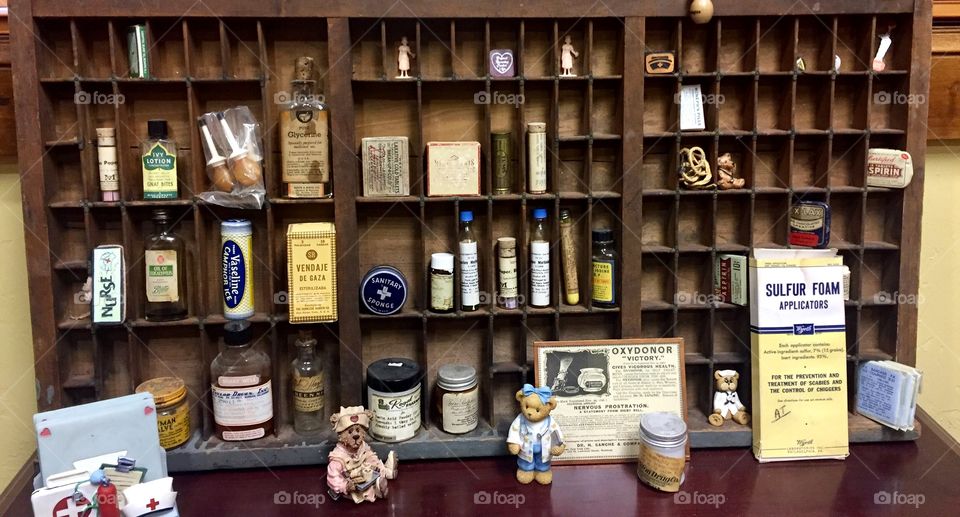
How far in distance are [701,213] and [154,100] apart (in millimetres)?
1191

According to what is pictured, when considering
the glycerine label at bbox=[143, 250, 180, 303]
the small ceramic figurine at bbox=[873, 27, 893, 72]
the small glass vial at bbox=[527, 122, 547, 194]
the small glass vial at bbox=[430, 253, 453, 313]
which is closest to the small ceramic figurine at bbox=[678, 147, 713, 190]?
the small glass vial at bbox=[527, 122, 547, 194]

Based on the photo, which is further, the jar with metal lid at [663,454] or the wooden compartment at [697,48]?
the wooden compartment at [697,48]

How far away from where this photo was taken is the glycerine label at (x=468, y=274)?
1.46m

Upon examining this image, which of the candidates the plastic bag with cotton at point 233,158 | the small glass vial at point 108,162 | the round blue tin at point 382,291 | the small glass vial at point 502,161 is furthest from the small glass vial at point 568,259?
the small glass vial at point 108,162

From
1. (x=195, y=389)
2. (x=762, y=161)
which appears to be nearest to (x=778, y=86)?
(x=762, y=161)

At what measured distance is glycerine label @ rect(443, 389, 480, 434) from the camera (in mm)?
1444

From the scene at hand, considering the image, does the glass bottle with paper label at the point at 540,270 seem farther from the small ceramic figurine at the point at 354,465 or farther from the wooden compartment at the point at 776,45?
the wooden compartment at the point at 776,45

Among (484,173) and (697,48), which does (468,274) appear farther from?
(697,48)

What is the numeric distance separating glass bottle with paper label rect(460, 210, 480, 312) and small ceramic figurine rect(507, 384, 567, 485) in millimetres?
229

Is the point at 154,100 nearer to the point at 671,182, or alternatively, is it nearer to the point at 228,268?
the point at 228,268

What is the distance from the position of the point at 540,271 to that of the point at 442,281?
0.21m

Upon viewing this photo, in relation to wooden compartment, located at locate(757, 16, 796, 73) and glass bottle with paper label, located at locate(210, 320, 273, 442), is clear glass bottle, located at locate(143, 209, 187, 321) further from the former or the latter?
wooden compartment, located at locate(757, 16, 796, 73)

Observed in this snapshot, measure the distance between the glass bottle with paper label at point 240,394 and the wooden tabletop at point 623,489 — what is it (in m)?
0.08

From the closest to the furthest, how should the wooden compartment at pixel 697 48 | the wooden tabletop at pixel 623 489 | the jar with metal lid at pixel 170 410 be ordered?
the wooden tabletop at pixel 623 489, the jar with metal lid at pixel 170 410, the wooden compartment at pixel 697 48
